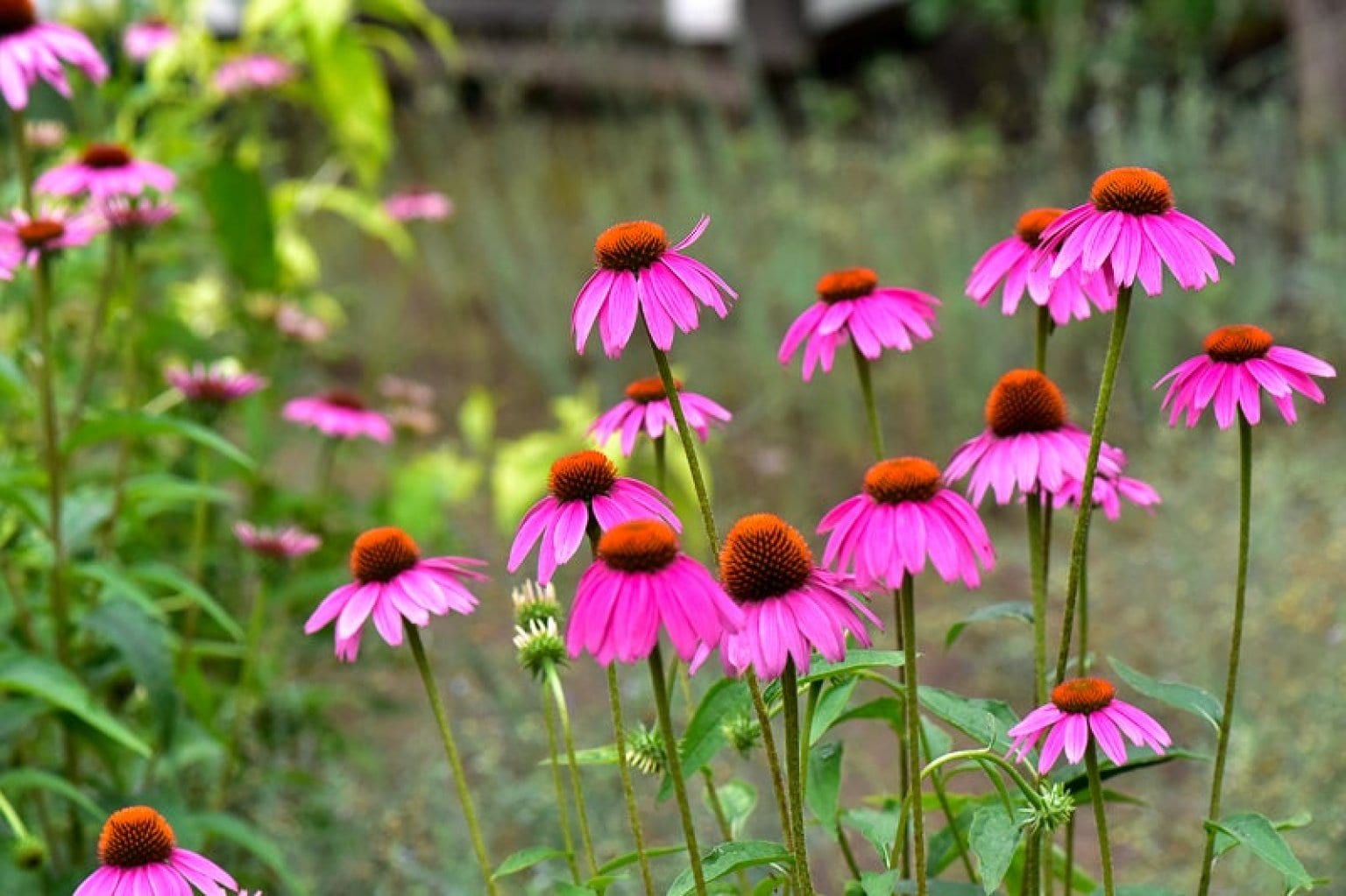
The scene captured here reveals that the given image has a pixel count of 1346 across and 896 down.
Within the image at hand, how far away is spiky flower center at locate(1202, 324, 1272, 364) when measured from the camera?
43.4 inches

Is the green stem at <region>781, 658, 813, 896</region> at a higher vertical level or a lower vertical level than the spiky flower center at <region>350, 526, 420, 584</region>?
lower

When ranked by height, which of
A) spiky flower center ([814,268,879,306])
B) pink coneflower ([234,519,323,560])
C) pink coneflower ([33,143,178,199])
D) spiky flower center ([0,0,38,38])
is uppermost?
spiky flower center ([0,0,38,38])

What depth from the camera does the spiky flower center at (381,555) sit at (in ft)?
3.68

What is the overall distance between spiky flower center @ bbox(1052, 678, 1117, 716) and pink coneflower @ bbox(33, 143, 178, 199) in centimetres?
126

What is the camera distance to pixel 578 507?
1.04m

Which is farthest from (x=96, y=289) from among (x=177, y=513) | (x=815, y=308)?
(x=815, y=308)

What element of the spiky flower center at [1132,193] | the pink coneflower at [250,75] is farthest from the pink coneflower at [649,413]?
the pink coneflower at [250,75]

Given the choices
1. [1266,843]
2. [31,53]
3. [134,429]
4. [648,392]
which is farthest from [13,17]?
[1266,843]

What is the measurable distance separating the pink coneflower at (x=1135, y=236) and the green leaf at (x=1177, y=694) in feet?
0.97

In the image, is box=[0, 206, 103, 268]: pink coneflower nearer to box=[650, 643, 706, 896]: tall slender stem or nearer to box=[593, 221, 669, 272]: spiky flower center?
box=[593, 221, 669, 272]: spiky flower center

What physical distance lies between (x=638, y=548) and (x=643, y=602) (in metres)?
0.03

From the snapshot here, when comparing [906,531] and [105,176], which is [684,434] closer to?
[906,531]

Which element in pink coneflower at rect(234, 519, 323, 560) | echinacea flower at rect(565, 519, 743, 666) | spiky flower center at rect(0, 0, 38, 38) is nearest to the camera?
echinacea flower at rect(565, 519, 743, 666)

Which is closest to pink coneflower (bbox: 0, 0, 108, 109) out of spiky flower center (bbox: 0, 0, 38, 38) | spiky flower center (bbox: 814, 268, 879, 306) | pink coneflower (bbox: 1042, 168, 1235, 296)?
spiky flower center (bbox: 0, 0, 38, 38)
